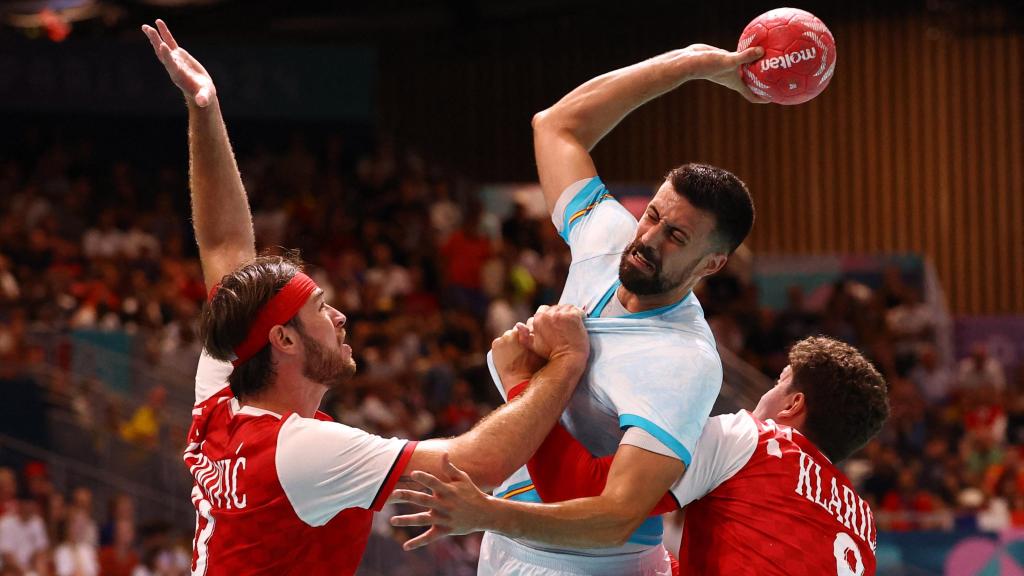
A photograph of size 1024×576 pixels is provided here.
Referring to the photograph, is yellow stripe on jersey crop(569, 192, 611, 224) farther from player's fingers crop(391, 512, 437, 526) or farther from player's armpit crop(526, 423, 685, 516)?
player's fingers crop(391, 512, 437, 526)

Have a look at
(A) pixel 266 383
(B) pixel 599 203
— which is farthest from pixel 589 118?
(A) pixel 266 383

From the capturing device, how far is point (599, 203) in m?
4.39

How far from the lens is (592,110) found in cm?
455

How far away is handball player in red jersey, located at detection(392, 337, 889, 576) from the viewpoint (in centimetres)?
383

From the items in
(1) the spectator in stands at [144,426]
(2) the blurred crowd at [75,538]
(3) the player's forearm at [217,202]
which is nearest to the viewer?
(3) the player's forearm at [217,202]

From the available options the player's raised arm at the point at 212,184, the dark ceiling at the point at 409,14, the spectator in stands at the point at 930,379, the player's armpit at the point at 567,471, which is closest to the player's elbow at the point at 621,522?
the player's armpit at the point at 567,471

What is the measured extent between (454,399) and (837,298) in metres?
5.94

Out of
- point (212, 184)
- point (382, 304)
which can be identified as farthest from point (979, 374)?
point (212, 184)

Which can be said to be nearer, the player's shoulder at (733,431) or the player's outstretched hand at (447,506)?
the player's outstretched hand at (447,506)

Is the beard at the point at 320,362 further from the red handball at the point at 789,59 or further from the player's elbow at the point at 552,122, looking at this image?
the red handball at the point at 789,59

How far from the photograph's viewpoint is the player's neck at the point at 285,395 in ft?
12.4

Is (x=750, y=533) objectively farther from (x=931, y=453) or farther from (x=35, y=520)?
(x=931, y=453)

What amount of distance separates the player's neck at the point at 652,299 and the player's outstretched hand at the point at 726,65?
2.39 ft

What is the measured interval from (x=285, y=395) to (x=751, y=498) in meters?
1.47
